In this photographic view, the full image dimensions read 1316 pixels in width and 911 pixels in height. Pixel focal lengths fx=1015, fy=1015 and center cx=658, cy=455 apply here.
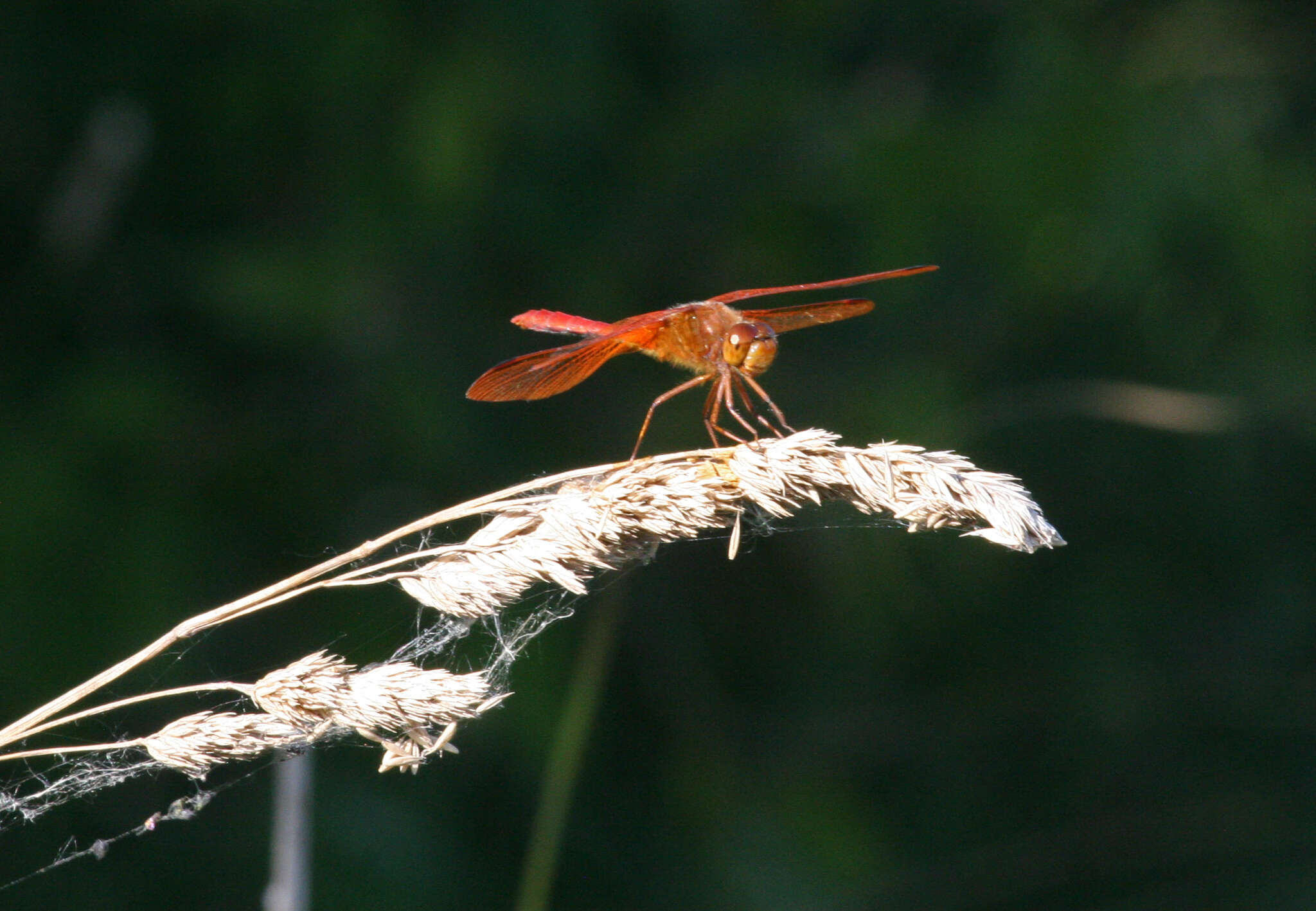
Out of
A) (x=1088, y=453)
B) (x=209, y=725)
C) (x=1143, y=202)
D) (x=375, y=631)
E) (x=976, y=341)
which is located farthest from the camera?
(x=1088, y=453)

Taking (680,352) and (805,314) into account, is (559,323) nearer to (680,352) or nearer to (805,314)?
(680,352)

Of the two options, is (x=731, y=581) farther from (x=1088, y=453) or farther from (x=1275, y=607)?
(x=1275, y=607)

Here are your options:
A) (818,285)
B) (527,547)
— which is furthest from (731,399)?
(527,547)

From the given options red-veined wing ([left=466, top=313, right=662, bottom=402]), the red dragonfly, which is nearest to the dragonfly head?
the red dragonfly

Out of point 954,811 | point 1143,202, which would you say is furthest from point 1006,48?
point 954,811

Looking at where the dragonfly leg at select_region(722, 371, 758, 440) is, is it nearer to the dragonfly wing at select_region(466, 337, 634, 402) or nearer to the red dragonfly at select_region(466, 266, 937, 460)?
the red dragonfly at select_region(466, 266, 937, 460)

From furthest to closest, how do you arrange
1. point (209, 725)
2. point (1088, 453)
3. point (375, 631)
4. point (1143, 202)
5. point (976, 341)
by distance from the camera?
point (1088, 453)
point (976, 341)
point (1143, 202)
point (375, 631)
point (209, 725)

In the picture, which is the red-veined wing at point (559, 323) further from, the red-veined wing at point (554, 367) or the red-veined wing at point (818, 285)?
the red-veined wing at point (818, 285)
